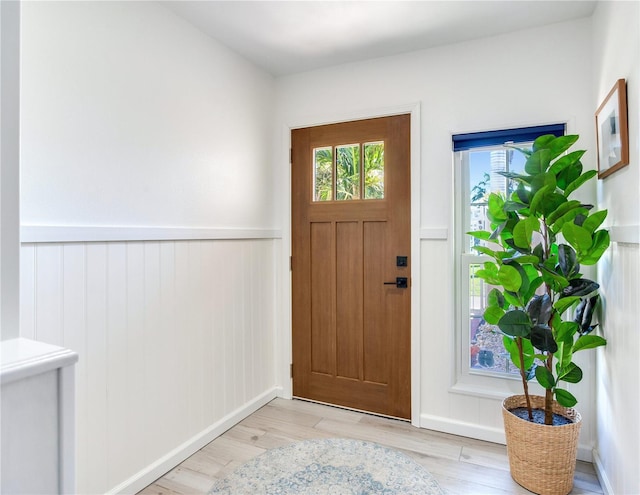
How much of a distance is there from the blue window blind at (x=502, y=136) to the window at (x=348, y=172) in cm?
53

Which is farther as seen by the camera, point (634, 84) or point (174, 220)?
point (174, 220)

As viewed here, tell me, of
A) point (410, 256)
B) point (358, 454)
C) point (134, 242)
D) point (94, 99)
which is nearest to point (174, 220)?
point (134, 242)

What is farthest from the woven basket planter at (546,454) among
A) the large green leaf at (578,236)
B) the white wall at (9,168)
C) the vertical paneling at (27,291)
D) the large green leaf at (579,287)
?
the vertical paneling at (27,291)

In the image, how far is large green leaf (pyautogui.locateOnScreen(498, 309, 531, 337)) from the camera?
1.85m

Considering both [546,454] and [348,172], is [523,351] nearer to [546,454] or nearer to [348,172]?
[546,454]

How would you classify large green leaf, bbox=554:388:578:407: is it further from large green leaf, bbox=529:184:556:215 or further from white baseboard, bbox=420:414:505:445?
large green leaf, bbox=529:184:556:215

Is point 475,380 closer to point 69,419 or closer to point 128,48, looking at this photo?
point 69,419

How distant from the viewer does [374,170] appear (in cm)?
273

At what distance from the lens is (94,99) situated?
1.73m

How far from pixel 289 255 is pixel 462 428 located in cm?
167

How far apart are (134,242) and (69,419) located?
1.33 m

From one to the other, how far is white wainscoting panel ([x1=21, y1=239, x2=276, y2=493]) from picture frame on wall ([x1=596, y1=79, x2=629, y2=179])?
2092 mm

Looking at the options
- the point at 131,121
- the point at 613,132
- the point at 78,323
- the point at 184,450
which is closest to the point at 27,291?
the point at 78,323

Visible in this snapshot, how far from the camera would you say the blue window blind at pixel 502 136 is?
89.1 inches
